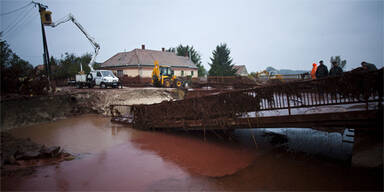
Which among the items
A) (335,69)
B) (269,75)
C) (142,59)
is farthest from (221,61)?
(335,69)

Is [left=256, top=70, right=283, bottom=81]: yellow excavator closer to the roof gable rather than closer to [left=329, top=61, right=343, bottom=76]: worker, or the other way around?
[left=329, top=61, right=343, bottom=76]: worker

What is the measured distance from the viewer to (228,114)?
271 inches

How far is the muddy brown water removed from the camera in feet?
14.3

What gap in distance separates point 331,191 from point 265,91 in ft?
9.82

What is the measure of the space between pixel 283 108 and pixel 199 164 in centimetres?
309

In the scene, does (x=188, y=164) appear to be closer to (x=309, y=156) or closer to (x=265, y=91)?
(x=265, y=91)

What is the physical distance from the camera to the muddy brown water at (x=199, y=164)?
4.34 m

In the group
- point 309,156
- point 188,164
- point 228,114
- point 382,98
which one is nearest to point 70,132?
point 188,164

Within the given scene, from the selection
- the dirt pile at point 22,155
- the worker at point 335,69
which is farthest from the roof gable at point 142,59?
the worker at point 335,69

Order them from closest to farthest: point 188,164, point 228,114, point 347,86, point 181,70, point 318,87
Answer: point 347,86, point 318,87, point 188,164, point 228,114, point 181,70

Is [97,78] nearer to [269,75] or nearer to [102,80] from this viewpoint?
[102,80]

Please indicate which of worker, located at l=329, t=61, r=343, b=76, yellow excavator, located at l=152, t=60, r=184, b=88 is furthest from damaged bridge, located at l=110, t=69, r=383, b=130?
yellow excavator, located at l=152, t=60, r=184, b=88

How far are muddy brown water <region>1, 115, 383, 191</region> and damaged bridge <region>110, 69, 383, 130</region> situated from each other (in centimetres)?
100

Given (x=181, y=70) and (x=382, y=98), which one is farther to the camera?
(x=181, y=70)
